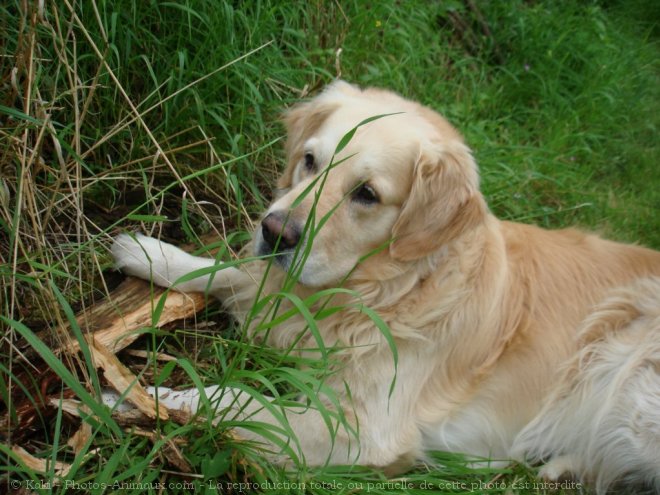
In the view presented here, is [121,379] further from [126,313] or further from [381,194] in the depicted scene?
[381,194]

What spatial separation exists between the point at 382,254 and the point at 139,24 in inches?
61.2

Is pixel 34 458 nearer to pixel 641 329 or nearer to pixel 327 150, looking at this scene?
pixel 327 150

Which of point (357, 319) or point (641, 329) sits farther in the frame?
point (641, 329)

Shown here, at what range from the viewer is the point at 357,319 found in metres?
2.65

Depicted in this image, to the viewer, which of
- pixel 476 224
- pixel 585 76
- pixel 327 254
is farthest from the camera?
pixel 585 76

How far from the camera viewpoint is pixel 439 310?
268 centimetres

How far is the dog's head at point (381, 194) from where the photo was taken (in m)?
2.46

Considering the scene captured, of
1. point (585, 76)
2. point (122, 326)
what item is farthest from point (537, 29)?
point (122, 326)

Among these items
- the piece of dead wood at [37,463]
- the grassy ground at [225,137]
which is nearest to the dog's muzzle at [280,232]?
the grassy ground at [225,137]

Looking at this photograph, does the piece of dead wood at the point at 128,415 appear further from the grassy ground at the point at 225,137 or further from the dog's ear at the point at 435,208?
the dog's ear at the point at 435,208

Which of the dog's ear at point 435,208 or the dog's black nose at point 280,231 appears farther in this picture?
the dog's ear at point 435,208

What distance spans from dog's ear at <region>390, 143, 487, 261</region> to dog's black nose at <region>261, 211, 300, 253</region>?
416mm

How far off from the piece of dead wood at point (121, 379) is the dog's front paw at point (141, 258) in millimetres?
481

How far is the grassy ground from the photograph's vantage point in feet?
7.11
